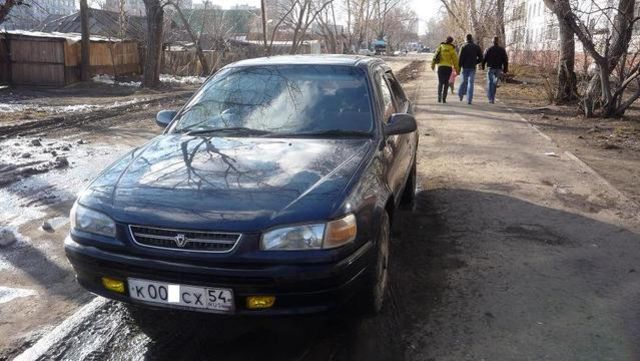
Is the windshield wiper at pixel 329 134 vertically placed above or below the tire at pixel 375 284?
above

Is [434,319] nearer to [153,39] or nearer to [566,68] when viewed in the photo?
[566,68]

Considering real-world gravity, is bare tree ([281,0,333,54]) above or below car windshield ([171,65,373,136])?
above

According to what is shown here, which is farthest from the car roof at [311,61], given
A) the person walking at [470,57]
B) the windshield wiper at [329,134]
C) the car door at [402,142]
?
the person walking at [470,57]

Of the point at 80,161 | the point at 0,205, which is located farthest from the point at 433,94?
the point at 0,205

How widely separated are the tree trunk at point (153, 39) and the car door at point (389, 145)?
60.4 ft

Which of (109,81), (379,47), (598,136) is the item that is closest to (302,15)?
(109,81)

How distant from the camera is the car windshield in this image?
4.19 meters

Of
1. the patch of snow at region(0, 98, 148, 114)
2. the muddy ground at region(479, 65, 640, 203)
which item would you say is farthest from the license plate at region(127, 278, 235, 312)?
the patch of snow at region(0, 98, 148, 114)

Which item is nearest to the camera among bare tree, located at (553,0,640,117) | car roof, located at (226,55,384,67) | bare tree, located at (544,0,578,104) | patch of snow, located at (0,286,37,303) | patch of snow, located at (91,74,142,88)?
patch of snow, located at (0,286,37,303)

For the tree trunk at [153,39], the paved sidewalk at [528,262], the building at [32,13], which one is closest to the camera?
the paved sidewalk at [528,262]

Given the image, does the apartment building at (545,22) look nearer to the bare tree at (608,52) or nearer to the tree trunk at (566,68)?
the bare tree at (608,52)

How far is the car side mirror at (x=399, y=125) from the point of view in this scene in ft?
13.7

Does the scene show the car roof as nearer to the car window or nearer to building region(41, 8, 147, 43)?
the car window

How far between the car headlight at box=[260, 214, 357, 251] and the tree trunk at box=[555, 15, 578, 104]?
13.9 m
